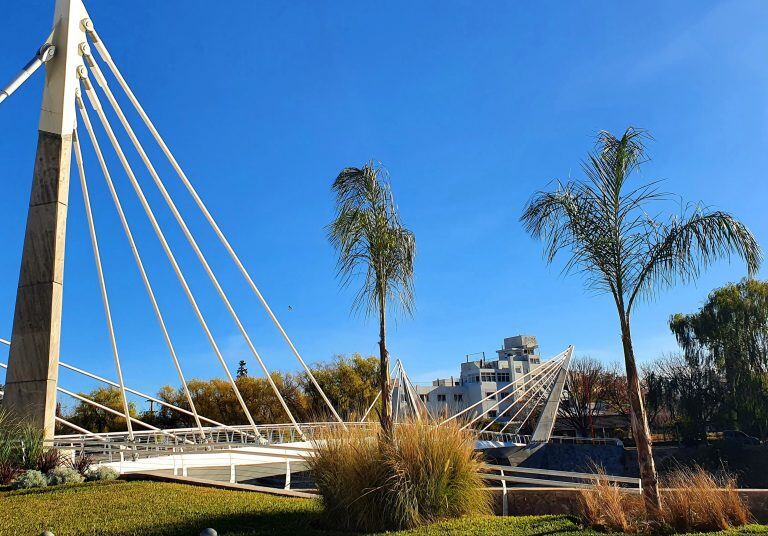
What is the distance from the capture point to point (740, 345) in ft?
121

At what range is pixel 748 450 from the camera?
109ft

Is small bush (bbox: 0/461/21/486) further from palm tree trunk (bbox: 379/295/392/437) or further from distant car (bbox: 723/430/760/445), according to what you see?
distant car (bbox: 723/430/760/445)

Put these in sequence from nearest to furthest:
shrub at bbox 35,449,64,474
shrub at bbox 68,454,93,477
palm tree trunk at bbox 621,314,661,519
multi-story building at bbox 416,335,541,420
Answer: palm tree trunk at bbox 621,314,661,519 → shrub at bbox 68,454,93,477 → shrub at bbox 35,449,64,474 → multi-story building at bbox 416,335,541,420

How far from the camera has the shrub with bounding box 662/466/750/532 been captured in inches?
312

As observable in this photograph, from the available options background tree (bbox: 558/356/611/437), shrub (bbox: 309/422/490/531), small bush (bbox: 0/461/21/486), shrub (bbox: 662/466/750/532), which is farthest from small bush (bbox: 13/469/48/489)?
background tree (bbox: 558/356/611/437)

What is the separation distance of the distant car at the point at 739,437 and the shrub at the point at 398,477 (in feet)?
→ 111

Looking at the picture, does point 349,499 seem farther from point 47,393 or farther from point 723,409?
point 723,409

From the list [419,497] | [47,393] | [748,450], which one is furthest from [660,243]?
[748,450]

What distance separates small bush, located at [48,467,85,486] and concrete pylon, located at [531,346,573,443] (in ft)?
94.1

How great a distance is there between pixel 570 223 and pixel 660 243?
1.41 metres

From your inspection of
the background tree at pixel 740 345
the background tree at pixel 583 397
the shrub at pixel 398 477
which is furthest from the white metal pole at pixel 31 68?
the background tree at pixel 583 397

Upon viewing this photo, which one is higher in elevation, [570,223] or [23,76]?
[23,76]

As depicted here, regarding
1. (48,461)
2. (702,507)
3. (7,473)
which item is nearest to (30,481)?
(7,473)

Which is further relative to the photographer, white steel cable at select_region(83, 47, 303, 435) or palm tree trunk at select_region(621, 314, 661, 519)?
white steel cable at select_region(83, 47, 303, 435)
